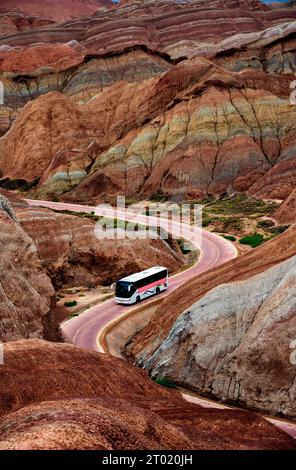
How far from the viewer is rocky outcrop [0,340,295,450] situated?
28.4ft

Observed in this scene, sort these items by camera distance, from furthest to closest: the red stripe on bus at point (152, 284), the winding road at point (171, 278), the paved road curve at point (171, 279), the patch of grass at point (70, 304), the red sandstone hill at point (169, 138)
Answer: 1. the red sandstone hill at point (169, 138)
2. the patch of grass at point (70, 304)
3. the red stripe on bus at point (152, 284)
4. the paved road curve at point (171, 279)
5. the winding road at point (171, 278)

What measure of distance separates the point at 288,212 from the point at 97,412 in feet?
178

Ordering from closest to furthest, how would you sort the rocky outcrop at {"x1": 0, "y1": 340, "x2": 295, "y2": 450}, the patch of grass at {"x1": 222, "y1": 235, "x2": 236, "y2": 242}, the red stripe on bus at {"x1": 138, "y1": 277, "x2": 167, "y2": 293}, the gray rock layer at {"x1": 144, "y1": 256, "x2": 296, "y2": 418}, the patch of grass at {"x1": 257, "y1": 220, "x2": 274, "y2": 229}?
the rocky outcrop at {"x1": 0, "y1": 340, "x2": 295, "y2": 450} < the gray rock layer at {"x1": 144, "y1": 256, "x2": 296, "y2": 418} < the red stripe on bus at {"x1": 138, "y1": 277, "x2": 167, "y2": 293} < the patch of grass at {"x1": 222, "y1": 235, "x2": 236, "y2": 242} < the patch of grass at {"x1": 257, "y1": 220, "x2": 274, "y2": 229}

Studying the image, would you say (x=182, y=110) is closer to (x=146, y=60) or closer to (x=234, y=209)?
(x=234, y=209)

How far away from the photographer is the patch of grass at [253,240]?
56263mm

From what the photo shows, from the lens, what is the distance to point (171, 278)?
42844mm

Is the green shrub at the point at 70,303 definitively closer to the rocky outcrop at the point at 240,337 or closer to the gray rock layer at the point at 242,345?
the rocky outcrop at the point at 240,337

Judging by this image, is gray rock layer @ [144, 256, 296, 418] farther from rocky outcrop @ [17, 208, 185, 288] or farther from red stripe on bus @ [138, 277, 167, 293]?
rocky outcrop @ [17, 208, 185, 288]

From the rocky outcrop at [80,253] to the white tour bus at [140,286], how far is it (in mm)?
5121

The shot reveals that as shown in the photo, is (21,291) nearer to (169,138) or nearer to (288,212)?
(288,212)

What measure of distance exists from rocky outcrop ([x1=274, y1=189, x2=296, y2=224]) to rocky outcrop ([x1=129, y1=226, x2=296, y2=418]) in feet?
116
